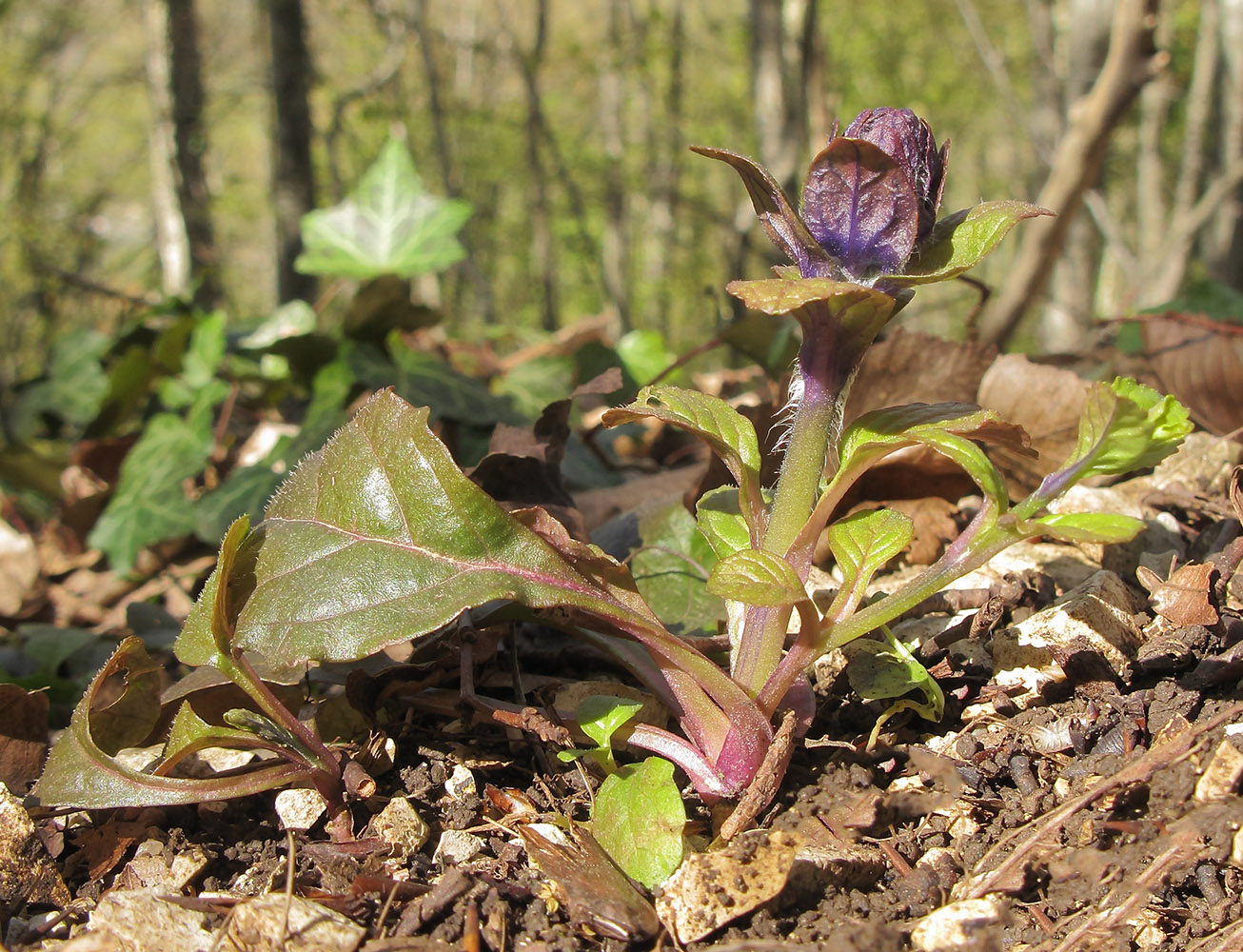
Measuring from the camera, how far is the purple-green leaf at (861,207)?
0.95 meters

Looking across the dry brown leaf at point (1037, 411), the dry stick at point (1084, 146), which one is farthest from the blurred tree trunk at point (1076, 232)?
the dry brown leaf at point (1037, 411)

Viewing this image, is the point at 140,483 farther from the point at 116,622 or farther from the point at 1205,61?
the point at 1205,61

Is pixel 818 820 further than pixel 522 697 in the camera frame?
No

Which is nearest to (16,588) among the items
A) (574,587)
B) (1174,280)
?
(574,587)

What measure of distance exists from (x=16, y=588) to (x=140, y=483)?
41cm

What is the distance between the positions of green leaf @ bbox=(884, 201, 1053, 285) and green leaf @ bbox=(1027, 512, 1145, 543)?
0.26 metres

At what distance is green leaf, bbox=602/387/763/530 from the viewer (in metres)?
1.07

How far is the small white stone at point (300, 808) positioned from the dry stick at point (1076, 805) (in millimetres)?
726

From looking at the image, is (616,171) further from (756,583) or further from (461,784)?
(756,583)

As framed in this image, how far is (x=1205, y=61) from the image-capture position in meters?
6.97

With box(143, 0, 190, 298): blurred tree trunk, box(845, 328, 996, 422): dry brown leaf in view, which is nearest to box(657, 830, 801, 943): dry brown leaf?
box(845, 328, 996, 422): dry brown leaf

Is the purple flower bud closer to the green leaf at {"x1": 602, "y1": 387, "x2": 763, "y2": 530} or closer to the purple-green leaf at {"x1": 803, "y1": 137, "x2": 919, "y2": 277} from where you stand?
the purple-green leaf at {"x1": 803, "y1": 137, "x2": 919, "y2": 277}

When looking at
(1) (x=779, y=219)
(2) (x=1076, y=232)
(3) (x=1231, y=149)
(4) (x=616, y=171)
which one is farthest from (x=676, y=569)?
(4) (x=616, y=171)

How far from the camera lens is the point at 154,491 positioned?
220 centimetres
